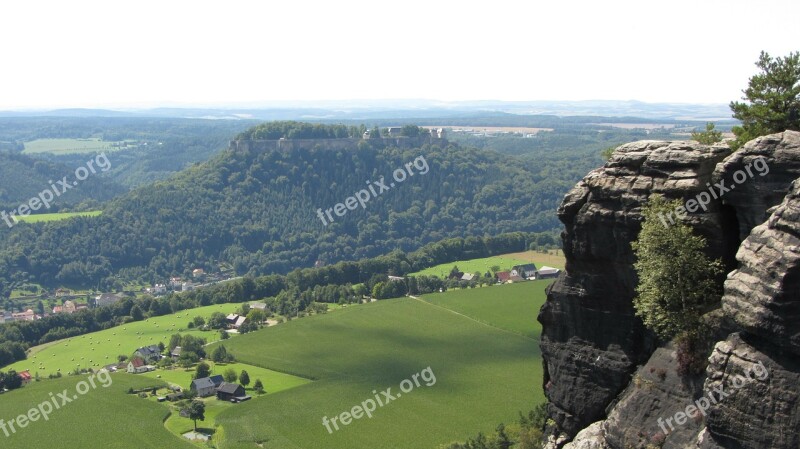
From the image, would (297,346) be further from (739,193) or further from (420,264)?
(739,193)

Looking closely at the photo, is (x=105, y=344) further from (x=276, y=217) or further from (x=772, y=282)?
(x=276, y=217)

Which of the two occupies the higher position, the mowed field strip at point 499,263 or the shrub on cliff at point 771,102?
the shrub on cliff at point 771,102

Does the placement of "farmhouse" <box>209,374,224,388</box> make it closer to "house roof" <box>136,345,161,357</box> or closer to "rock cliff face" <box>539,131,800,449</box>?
"house roof" <box>136,345,161,357</box>

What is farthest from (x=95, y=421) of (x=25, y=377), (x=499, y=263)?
(x=499, y=263)
